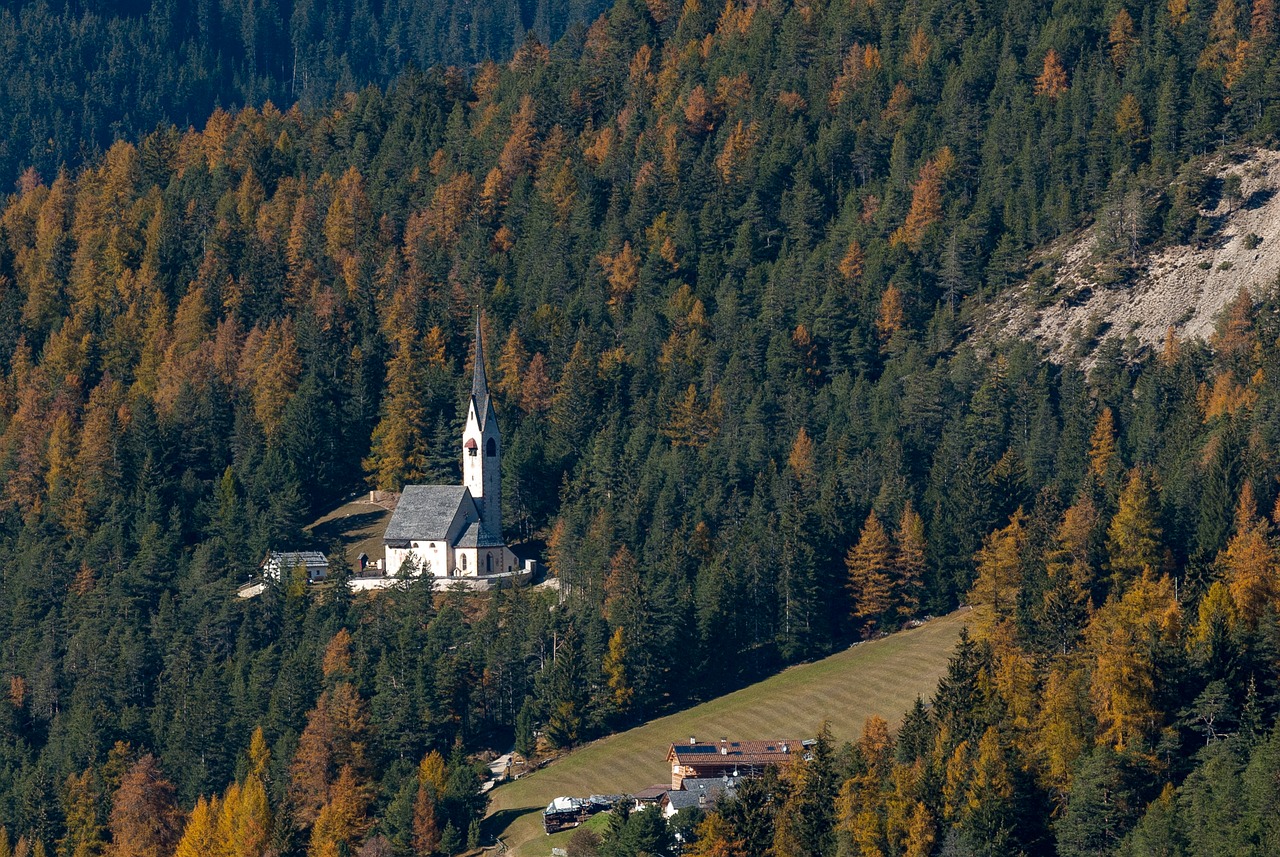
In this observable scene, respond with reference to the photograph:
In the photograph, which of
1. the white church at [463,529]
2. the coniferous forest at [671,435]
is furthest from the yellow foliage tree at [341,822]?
the white church at [463,529]

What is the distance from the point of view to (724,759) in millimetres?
93500

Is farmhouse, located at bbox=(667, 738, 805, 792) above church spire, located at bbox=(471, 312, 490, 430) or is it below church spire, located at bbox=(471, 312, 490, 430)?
below

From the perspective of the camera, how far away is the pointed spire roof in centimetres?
12781

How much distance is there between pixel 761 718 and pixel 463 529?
90.6 ft

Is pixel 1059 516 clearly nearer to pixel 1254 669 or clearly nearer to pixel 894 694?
pixel 894 694

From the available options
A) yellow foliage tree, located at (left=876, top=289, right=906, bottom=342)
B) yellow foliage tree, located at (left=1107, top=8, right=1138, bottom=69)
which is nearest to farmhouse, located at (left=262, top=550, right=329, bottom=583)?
yellow foliage tree, located at (left=876, top=289, right=906, bottom=342)

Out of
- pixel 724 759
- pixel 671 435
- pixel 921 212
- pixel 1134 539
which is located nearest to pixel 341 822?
pixel 724 759

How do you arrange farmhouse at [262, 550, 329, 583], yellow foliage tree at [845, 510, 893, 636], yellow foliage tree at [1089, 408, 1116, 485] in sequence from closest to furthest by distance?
1. yellow foliage tree at [845, 510, 893, 636]
2. yellow foliage tree at [1089, 408, 1116, 485]
3. farmhouse at [262, 550, 329, 583]

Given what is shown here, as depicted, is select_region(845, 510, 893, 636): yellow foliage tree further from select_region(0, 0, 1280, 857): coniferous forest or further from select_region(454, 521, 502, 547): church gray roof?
select_region(454, 521, 502, 547): church gray roof

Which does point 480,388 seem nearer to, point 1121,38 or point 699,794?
point 699,794

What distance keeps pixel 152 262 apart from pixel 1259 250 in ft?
248

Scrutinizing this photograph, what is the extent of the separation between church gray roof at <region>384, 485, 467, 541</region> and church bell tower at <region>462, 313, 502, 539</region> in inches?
50.6

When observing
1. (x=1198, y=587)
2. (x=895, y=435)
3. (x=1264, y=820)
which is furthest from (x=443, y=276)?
(x=1264, y=820)

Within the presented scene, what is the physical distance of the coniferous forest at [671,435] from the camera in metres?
84.6
